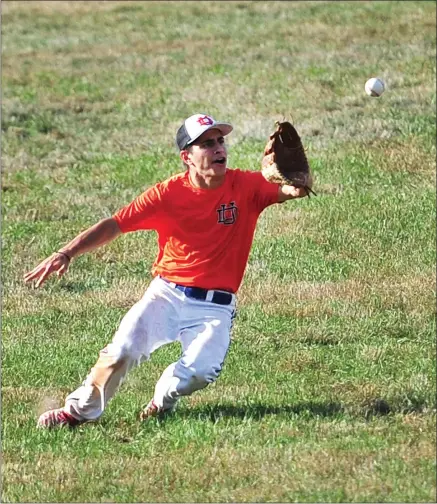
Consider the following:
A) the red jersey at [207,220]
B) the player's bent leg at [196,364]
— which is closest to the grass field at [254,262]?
the player's bent leg at [196,364]

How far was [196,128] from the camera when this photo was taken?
7945 millimetres

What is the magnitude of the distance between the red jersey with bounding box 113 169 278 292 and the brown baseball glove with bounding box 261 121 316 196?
0.61 feet

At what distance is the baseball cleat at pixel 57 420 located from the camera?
25.8 ft

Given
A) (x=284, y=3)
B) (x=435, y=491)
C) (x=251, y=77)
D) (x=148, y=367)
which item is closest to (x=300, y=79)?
(x=251, y=77)

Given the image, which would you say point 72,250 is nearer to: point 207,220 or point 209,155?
point 207,220

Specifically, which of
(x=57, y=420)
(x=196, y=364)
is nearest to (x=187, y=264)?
(x=196, y=364)

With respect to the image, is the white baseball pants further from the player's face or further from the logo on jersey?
the player's face

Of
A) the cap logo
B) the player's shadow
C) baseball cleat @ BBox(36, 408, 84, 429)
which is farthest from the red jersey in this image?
baseball cleat @ BBox(36, 408, 84, 429)

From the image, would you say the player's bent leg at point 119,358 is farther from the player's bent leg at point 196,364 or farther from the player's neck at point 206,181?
the player's neck at point 206,181

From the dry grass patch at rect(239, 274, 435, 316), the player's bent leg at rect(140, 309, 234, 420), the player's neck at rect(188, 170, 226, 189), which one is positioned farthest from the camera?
the dry grass patch at rect(239, 274, 435, 316)

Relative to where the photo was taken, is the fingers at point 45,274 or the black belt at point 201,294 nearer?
the fingers at point 45,274

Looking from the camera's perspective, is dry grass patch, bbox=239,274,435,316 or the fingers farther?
dry grass patch, bbox=239,274,435,316

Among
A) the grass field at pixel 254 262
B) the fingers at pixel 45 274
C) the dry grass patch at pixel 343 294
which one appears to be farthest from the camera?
the dry grass patch at pixel 343 294

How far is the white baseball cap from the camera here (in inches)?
311
